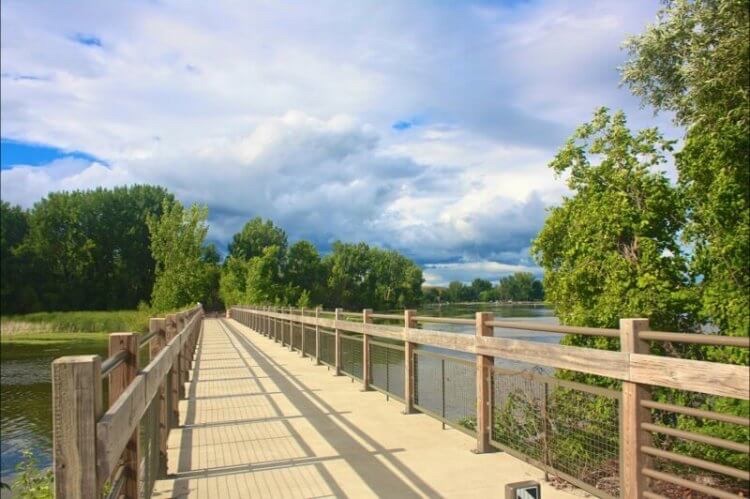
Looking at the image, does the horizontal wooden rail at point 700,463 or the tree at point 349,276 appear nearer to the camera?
the horizontal wooden rail at point 700,463

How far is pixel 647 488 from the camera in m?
4.02

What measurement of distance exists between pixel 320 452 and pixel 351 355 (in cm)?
576

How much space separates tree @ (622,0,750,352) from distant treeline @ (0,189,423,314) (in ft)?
25.3

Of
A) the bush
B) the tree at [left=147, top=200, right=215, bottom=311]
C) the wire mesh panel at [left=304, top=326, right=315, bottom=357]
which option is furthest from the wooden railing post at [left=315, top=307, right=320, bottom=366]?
the tree at [left=147, top=200, right=215, bottom=311]

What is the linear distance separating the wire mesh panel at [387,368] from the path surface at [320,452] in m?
0.25

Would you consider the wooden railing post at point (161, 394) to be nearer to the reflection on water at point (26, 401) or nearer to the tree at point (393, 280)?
the reflection on water at point (26, 401)

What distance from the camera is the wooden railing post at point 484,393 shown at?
6145 mm

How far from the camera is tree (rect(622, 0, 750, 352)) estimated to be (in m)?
5.75

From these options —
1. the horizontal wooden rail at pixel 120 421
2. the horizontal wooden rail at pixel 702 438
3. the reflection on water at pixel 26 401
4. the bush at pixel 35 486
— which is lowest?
the reflection on water at pixel 26 401

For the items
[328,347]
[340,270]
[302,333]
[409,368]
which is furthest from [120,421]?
[340,270]

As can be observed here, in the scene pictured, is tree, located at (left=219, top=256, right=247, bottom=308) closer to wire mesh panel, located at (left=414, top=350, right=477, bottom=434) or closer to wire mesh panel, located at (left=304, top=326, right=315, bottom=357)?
wire mesh panel, located at (left=304, top=326, right=315, bottom=357)

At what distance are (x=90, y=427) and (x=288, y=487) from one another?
9.85 ft

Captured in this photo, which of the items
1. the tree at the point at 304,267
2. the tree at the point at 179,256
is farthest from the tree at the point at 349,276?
the tree at the point at 179,256

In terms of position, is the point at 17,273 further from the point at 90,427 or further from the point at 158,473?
the point at 90,427
